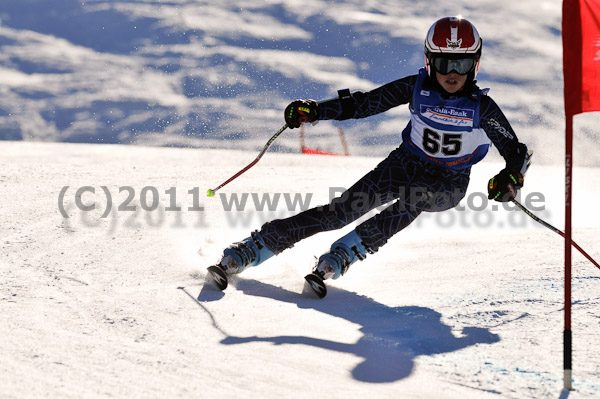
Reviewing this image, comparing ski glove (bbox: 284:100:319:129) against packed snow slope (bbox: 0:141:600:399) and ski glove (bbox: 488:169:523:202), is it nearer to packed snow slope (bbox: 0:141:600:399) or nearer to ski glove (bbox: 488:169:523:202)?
packed snow slope (bbox: 0:141:600:399)

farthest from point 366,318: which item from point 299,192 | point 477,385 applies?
point 299,192

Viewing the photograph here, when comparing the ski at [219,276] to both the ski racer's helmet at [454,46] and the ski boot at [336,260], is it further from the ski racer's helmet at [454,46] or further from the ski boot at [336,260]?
the ski racer's helmet at [454,46]

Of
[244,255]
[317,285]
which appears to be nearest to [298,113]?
[244,255]

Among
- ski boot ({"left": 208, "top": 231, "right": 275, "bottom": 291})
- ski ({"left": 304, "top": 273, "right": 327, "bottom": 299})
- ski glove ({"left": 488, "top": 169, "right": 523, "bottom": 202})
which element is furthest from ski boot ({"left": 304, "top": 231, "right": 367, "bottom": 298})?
ski glove ({"left": 488, "top": 169, "right": 523, "bottom": 202})

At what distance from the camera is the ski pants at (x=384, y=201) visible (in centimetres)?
370

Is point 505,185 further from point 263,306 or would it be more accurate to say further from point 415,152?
point 263,306

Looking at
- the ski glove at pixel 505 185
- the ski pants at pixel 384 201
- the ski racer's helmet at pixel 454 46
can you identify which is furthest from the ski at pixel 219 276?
the ski racer's helmet at pixel 454 46

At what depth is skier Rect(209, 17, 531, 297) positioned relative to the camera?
3.48 meters

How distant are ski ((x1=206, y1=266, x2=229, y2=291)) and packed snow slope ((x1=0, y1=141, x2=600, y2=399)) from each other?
2.0 inches

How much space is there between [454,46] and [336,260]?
4.23 feet

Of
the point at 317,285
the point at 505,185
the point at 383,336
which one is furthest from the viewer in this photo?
the point at 317,285

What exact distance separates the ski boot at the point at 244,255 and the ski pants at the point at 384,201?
42mm

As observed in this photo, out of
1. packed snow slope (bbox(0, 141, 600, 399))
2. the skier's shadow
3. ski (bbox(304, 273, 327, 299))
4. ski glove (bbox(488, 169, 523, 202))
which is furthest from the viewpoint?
ski (bbox(304, 273, 327, 299))

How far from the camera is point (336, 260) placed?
3615 mm
